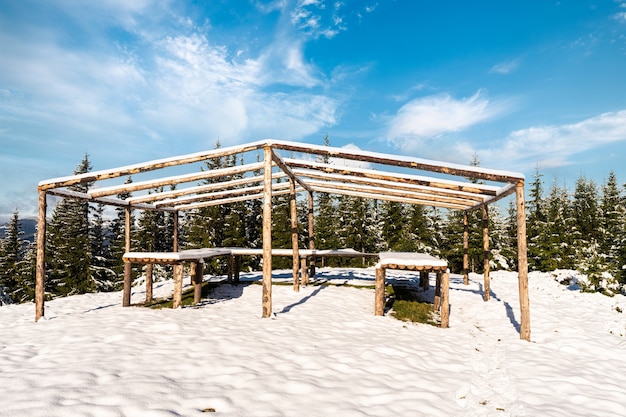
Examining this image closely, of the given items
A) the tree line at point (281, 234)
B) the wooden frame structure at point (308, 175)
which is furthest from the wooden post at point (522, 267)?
the tree line at point (281, 234)

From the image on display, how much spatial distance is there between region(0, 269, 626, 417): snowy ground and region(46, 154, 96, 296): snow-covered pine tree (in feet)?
66.0

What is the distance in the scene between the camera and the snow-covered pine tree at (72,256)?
25.0 meters

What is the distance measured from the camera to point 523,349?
5914mm

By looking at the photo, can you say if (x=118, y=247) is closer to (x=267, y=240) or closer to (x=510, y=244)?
(x=267, y=240)

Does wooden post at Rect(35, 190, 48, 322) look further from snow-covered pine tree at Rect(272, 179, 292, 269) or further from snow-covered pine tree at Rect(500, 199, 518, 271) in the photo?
snow-covered pine tree at Rect(500, 199, 518, 271)

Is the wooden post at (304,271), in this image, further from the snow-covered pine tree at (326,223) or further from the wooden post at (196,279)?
the snow-covered pine tree at (326,223)

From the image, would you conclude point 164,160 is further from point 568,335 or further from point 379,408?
point 568,335

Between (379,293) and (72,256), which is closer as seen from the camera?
(379,293)

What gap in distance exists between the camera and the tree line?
2431 cm

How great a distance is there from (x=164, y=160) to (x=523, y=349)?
8.17 meters

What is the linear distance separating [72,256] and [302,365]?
27694 millimetres

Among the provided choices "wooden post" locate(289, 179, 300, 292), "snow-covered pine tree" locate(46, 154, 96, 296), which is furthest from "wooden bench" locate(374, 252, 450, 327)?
"snow-covered pine tree" locate(46, 154, 96, 296)

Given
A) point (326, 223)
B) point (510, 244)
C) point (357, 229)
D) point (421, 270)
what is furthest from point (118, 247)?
point (510, 244)

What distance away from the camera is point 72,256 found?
25062mm
